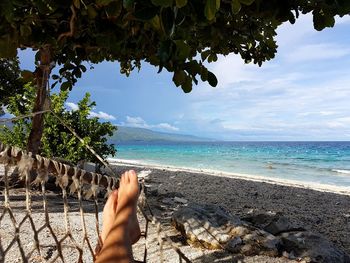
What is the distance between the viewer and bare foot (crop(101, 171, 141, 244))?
2.32 metres

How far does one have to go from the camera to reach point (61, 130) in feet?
26.7

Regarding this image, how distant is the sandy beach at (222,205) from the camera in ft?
12.0

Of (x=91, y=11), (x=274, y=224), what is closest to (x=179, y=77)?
(x=91, y=11)

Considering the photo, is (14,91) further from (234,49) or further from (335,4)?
(335,4)

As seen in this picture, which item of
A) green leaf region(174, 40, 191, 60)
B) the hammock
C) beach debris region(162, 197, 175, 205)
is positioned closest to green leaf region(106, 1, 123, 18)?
green leaf region(174, 40, 191, 60)

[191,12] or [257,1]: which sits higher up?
[257,1]

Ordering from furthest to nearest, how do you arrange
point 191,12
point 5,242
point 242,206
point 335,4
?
point 242,206 → point 5,242 → point 335,4 → point 191,12

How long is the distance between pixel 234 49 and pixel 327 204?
5.90m

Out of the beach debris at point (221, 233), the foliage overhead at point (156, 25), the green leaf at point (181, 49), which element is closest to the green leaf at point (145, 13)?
the foliage overhead at point (156, 25)

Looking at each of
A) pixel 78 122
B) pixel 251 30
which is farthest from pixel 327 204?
pixel 251 30

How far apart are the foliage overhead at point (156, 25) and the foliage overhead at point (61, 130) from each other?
3.77 m

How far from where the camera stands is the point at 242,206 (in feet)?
25.7

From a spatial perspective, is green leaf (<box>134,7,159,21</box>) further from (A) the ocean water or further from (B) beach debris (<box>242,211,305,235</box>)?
(A) the ocean water

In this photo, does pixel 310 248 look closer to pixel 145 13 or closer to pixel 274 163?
pixel 145 13
